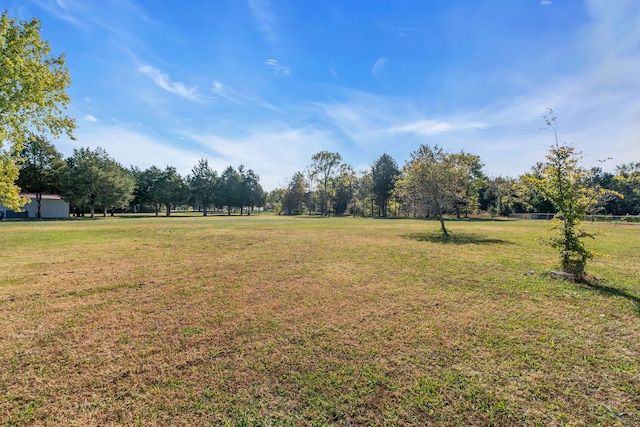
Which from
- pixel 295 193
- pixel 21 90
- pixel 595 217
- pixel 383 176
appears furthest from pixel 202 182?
pixel 595 217

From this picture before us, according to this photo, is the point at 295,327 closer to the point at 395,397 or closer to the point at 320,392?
the point at 320,392

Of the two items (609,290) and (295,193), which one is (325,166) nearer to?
(295,193)

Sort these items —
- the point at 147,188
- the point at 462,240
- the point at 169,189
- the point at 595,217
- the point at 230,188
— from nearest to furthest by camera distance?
the point at 462,240
the point at 595,217
the point at 169,189
the point at 147,188
the point at 230,188

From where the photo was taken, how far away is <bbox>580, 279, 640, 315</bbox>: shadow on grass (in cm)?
559

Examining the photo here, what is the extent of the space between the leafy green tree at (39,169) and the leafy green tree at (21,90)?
3753 cm

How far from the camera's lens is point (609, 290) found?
6258mm

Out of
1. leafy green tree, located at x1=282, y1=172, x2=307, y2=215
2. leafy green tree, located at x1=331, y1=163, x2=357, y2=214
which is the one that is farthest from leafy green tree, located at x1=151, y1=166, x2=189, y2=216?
leafy green tree, located at x1=331, y1=163, x2=357, y2=214

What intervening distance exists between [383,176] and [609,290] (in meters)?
54.2

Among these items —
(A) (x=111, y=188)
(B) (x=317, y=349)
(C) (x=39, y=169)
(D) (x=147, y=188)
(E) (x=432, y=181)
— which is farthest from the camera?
(D) (x=147, y=188)

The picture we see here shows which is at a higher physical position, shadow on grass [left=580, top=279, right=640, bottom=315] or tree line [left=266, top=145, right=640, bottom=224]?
tree line [left=266, top=145, right=640, bottom=224]

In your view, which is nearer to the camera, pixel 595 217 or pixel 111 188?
pixel 595 217

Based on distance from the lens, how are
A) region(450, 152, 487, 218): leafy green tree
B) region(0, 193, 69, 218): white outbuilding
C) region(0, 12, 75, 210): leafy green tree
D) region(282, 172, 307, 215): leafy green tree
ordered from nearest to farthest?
region(0, 12, 75, 210): leafy green tree, region(450, 152, 487, 218): leafy green tree, region(0, 193, 69, 218): white outbuilding, region(282, 172, 307, 215): leafy green tree

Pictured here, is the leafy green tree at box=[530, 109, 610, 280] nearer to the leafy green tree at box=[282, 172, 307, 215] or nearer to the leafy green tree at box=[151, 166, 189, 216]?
the leafy green tree at box=[151, 166, 189, 216]

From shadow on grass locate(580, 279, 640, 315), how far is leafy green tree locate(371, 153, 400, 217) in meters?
52.7
